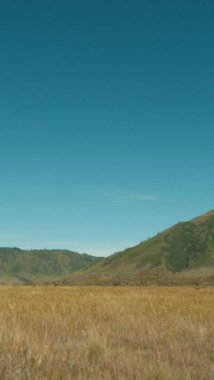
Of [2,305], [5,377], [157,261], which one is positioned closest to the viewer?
[5,377]

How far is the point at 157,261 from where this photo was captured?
194750mm

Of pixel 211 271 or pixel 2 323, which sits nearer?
pixel 2 323

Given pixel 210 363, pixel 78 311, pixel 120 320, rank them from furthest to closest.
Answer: pixel 78 311 → pixel 120 320 → pixel 210 363

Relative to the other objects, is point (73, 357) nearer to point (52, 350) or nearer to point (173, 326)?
point (52, 350)

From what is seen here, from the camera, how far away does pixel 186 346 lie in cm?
826

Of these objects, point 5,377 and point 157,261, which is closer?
point 5,377

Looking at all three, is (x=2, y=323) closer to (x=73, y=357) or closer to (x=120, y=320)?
(x=120, y=320)

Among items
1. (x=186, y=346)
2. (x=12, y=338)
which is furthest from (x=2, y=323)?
(x=186, y=346)

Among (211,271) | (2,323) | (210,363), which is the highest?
(211,271)

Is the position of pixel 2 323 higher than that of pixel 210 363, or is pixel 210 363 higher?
pixel 2 323

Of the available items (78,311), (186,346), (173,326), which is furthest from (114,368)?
(78,311)

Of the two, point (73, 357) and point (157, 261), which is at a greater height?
point (157, 261)

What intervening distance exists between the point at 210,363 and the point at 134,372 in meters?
1.25

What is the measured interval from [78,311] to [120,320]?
2.38 metres
